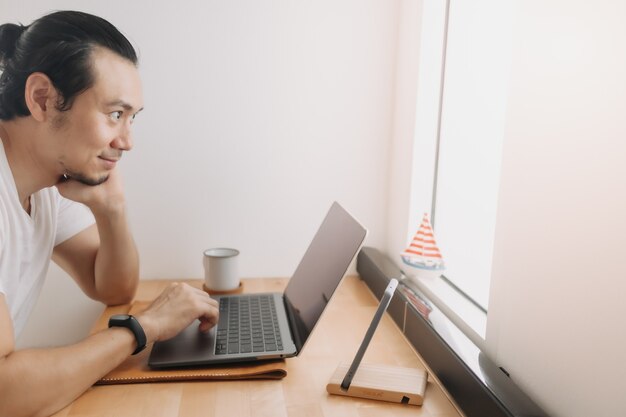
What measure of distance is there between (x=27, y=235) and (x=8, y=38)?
0.40 metres

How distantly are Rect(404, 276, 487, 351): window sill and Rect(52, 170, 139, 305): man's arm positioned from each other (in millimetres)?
668

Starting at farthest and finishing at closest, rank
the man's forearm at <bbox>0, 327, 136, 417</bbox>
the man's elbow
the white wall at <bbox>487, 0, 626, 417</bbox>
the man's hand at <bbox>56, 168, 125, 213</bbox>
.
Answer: the man's elbow → the man's hand at <bbox>56, 168, 125, 213</bbox> → the man's forearm at <bbox>0, 327, 136, 417</bbox> → the white wall at <bbox>487, 0, 626, 417</bbox>

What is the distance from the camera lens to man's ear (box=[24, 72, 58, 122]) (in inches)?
39.3

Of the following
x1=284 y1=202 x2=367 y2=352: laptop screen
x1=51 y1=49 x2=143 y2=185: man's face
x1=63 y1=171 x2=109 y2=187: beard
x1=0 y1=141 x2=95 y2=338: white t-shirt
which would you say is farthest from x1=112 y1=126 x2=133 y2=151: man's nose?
x1=284 y1=202 x2=367 y2=352: laptop screen

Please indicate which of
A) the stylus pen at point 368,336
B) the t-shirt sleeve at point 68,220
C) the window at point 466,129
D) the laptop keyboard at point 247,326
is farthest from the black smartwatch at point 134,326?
the window at point 466,129

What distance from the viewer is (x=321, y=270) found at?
1.13m

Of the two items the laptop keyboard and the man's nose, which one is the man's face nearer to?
the man's nose

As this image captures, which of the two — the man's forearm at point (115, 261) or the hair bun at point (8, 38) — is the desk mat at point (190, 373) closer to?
the man's forearm at point (115, 261)

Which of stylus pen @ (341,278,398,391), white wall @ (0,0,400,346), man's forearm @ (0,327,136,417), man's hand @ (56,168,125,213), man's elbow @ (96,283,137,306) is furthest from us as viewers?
white wall @ (0,0,400,346)

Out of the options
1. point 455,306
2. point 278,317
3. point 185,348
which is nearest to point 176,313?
point 185,348

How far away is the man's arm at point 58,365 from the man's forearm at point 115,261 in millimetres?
304

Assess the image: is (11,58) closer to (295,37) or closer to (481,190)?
(295,37)

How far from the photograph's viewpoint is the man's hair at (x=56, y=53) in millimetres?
993

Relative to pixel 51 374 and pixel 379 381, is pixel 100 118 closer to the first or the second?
pixel 51 374
